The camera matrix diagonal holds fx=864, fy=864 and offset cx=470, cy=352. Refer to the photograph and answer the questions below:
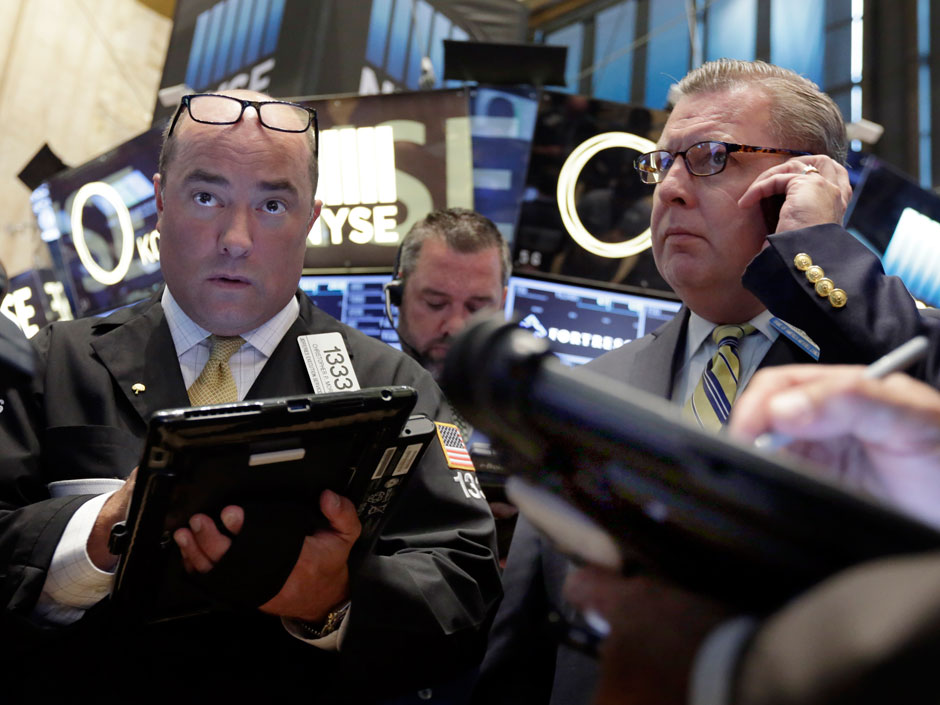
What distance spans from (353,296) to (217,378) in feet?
10.1

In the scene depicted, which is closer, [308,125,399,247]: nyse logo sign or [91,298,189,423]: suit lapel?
[91,298,189,423]: suit lapel

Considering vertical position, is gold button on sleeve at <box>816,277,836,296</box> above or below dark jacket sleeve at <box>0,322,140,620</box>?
above

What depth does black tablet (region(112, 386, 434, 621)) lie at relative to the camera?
1053 millimetres

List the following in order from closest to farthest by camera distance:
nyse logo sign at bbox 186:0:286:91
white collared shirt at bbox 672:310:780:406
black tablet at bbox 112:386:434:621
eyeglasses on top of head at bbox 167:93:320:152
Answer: black tablet at bbox 112:386:434:621 → white collared shirt at bbox 672:310:780:406 → eyeglasses on top of head at bbox 167:93:320:152 → nyse logo sign at bbox 186:0:286:91

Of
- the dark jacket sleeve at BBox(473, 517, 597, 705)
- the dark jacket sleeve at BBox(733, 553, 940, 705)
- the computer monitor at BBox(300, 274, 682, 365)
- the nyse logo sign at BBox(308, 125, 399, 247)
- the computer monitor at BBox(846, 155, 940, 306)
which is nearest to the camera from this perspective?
the dark jacket sleeve at BBox(733, 553, 940, 705)

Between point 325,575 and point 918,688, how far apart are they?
98 centimetres

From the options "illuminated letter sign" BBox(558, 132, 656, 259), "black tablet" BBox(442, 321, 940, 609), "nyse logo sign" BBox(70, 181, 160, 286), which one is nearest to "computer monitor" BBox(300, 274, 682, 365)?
"illuminated letter sign" BBox(558, 132, 656, 259)

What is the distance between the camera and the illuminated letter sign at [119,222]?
5.44 m

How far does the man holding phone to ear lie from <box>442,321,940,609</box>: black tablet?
2.26 feet

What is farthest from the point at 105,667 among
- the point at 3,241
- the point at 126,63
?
the point at 126,63

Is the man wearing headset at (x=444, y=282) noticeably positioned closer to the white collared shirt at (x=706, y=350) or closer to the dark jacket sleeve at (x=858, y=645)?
the white collared shirt at (x=706, y=350)

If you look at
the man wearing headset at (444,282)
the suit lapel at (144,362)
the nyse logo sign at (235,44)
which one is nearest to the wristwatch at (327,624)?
the suit lapel at (144,362)

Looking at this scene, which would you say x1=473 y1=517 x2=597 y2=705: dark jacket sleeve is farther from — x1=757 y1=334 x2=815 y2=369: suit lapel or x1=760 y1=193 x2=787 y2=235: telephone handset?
x1=760 y1=193 x2=787 y2=235: telephone handset

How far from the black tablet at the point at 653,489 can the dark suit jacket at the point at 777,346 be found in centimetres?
62
